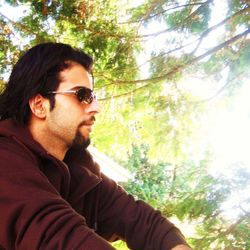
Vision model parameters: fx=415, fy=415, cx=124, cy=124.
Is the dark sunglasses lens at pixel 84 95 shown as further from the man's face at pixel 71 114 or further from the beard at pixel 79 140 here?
the beard at pixel 79 140

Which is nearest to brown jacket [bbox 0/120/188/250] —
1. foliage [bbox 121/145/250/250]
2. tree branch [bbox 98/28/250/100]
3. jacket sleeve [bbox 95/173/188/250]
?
jacket sleeve [bbox 95/173/188/250]

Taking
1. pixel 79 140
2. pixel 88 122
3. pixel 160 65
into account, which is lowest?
pixel 79 140

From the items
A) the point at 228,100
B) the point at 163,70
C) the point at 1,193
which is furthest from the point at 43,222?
the point at 228,100

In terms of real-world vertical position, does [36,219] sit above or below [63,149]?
below

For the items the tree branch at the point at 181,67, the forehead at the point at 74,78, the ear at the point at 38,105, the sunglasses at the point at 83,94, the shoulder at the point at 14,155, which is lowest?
the shoulder at the point at 14,155

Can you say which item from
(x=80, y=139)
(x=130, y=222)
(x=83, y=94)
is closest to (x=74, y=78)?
(x=83, y=94)

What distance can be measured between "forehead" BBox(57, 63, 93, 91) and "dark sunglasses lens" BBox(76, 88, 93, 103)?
1.3 inches

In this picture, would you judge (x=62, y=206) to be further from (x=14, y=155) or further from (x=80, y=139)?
(x=80, y=139)

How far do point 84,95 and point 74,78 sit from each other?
0.11 metres

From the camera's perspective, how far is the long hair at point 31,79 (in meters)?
2.16

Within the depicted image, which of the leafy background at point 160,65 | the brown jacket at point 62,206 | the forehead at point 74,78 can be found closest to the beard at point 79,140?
the brown jacket at point 62,206

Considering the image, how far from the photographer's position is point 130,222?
232 centimetres

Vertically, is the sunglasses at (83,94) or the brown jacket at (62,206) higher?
the sunglasses at (83,94)

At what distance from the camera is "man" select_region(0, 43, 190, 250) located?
1719 millimetres
